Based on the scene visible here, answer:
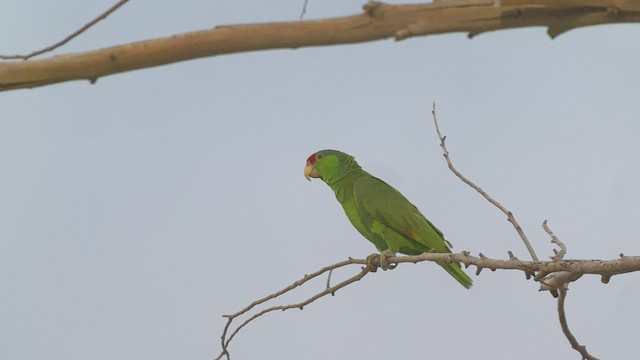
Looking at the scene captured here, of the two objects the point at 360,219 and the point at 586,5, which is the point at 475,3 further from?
the point at 360,219

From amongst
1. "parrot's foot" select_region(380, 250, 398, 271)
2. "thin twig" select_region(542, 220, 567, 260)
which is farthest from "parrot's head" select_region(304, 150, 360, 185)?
"thin twig" select_region(542, 220, 567, 260)

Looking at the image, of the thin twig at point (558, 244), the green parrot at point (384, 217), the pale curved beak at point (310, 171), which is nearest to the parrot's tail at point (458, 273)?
the green parrot at point (384, 217)

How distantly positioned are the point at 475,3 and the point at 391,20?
0.17m

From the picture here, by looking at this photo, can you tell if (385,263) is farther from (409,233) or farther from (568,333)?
(568,333)

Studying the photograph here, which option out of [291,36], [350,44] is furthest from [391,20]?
[291,36]

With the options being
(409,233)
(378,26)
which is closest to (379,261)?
(409,233)

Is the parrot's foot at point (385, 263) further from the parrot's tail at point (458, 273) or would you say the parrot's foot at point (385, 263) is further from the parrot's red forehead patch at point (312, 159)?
the parrot's red forehead patch at point (312, 159)

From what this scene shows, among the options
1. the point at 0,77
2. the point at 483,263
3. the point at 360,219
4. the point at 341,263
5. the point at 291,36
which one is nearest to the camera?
the point at 291,36

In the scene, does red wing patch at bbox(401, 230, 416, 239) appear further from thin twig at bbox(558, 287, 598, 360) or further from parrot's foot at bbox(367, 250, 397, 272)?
thin twig at bbox(558, 287, 598, 360)

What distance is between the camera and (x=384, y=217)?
3791mm

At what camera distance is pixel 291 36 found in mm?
1518

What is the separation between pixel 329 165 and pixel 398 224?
825 millimetres

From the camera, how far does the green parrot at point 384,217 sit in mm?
3660

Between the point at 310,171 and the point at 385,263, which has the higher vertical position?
the point at 310,171
